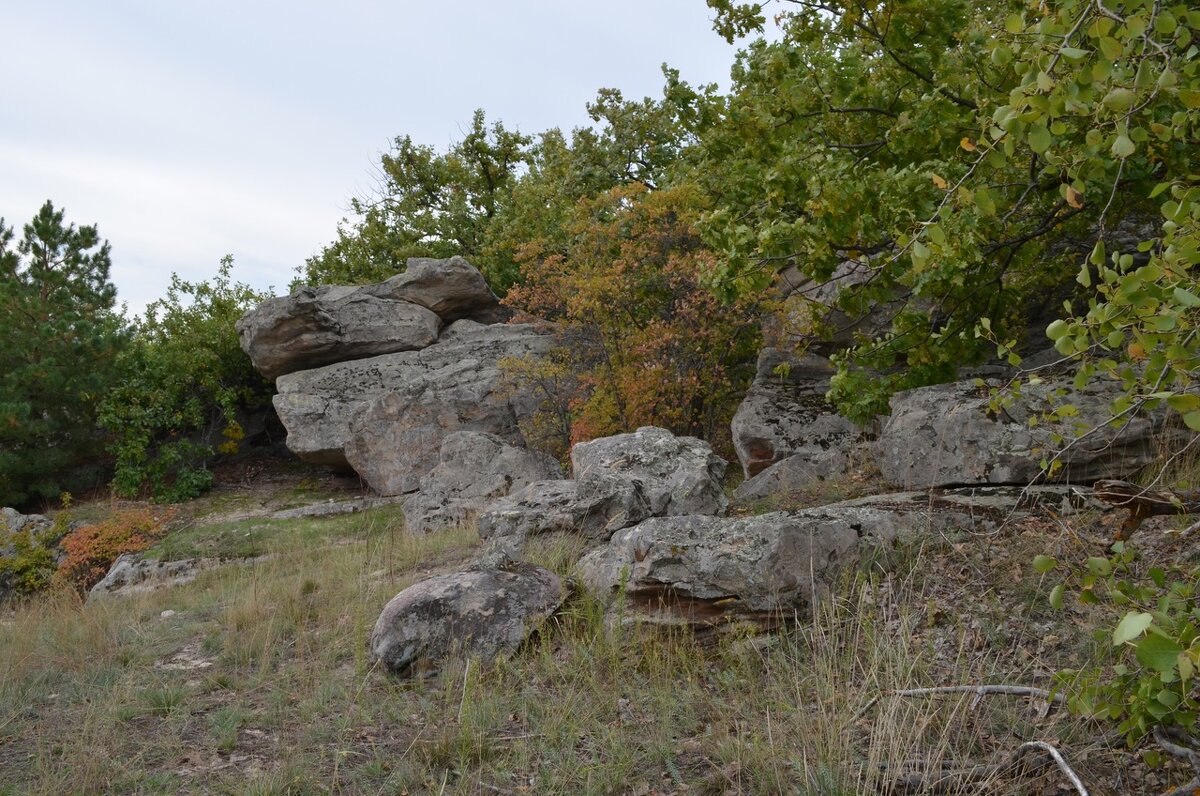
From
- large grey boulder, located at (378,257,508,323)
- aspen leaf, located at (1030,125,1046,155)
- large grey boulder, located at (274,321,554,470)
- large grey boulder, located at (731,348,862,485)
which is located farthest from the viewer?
large grey boulder, located at (378,257,508,323)

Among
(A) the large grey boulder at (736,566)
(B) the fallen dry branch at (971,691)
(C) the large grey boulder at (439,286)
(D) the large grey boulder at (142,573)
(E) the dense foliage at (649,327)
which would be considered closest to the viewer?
(B) the fallen dry branch at (971,691)

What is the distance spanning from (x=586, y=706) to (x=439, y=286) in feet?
47.7

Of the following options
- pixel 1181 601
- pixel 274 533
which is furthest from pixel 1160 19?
pixel 274 533

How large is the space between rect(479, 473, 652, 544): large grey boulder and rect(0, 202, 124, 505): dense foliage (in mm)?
12275

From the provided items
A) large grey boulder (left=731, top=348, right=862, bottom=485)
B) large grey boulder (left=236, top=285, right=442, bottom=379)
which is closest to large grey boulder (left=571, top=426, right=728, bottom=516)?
large grey boulder (left=731, top=348, right=862, bottom=485)

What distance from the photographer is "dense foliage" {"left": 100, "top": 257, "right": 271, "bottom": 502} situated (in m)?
17.5

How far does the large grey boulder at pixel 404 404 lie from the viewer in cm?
1575

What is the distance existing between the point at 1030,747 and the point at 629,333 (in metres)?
9.83

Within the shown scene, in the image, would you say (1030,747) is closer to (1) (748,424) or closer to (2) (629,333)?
(1) (748,424)

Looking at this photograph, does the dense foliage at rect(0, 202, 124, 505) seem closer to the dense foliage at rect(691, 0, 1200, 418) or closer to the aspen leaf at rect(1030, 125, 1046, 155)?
the dense foliage at rect(691, 0, 1200, 418)

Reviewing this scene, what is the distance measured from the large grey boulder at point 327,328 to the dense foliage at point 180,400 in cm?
179

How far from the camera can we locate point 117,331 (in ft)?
59.1

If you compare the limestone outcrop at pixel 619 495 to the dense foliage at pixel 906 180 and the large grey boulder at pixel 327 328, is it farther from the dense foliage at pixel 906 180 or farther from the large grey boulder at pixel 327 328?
the large grey boulder at pixel 327 328

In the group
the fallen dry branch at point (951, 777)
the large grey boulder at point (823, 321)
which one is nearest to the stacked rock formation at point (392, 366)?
the large grey boulder at point (823, 321)
